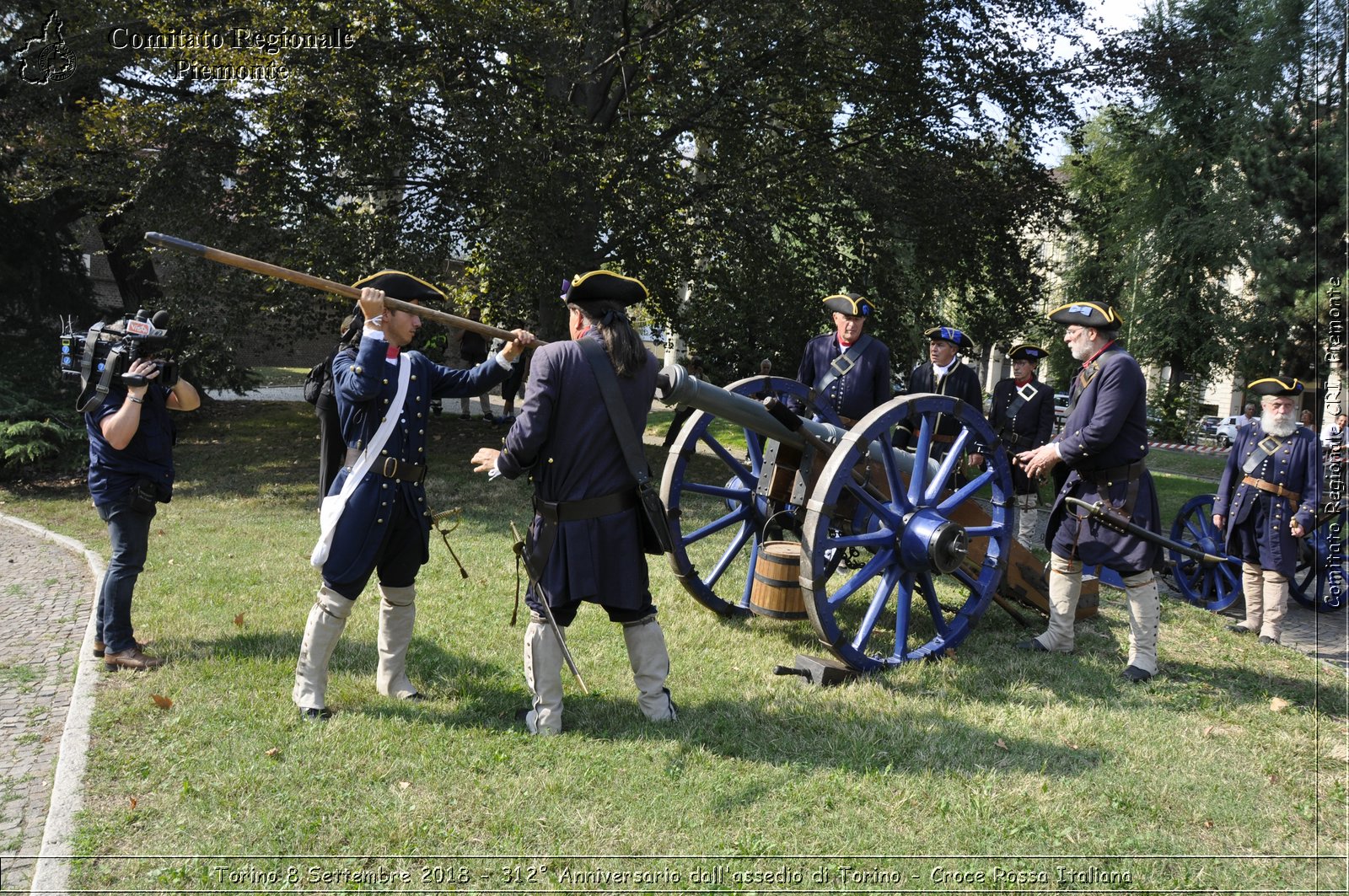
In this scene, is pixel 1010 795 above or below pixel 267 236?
below

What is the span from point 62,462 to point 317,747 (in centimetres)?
922

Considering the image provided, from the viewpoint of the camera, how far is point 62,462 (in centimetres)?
1111

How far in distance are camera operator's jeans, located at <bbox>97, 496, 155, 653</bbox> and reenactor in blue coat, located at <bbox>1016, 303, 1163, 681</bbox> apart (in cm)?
467

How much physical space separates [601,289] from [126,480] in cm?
268

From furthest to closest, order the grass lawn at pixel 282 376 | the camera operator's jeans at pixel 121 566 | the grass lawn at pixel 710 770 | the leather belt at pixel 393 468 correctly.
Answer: the grass lawn at pixel 282 376 < the camera operator's jeans at pixel 121 566 < the leather belt at pixel 393 468 < the grass lawn at pixel 710 770

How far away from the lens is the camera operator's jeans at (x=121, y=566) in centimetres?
479

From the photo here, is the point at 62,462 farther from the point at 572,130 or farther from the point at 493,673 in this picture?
the point at 493,673

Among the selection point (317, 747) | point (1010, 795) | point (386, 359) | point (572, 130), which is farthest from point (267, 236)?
point (1010, 795)

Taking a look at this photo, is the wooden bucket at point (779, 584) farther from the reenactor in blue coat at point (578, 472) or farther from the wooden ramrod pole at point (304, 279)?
the wooden ramrod pole at point (304, 279)

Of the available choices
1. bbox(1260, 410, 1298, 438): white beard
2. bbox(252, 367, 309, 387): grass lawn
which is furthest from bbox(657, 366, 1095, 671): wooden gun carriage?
bbox(252, 367, 309, 387): grass lawn

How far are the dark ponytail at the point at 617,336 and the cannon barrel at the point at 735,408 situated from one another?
188mm

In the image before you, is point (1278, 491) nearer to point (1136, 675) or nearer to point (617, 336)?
point (1136, 675)

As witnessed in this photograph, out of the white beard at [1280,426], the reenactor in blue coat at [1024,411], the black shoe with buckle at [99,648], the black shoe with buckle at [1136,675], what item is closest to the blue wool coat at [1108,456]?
the black shoe with buckle at [1136,675]

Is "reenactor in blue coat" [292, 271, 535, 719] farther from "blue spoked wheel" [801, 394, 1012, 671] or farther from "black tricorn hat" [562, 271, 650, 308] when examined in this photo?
"blue spoked wheel" [801, 394, 1012, 671]
